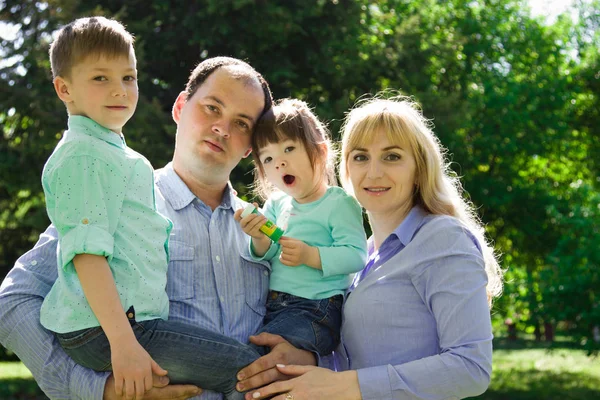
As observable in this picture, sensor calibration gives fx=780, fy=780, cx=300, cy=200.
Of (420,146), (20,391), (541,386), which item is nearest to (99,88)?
(420,146)

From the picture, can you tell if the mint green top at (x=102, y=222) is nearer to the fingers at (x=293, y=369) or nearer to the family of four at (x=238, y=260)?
the family of four at (x=238, y=260)

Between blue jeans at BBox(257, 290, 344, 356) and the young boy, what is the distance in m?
0.28

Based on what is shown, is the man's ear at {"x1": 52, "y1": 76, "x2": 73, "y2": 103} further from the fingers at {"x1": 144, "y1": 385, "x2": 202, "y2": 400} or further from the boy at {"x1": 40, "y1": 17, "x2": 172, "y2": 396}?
the fingers at {"x1": 144, "y1": 385, "x2": 202, "y2": 400}

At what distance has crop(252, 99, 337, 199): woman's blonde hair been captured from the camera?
3.40 meters

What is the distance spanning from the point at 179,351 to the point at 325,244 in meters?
0.88

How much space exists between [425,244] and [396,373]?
1.70 ft

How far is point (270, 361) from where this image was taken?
300 cm

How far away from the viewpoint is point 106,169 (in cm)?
273

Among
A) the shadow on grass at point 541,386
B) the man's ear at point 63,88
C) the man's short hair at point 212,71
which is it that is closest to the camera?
the man's ear at point 63,88

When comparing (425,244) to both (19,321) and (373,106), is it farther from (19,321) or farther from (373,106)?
(19,321)

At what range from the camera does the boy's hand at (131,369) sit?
2.63 meters

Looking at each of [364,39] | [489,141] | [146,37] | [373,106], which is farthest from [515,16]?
[373,106]

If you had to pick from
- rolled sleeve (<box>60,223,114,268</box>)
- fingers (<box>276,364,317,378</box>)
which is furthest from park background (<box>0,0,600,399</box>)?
rolled sleeve (<box>60,223,114,268</box>)

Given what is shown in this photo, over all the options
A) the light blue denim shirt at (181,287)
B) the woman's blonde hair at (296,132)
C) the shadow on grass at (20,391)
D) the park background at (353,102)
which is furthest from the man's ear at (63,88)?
the shadow on grass at (20,391)
